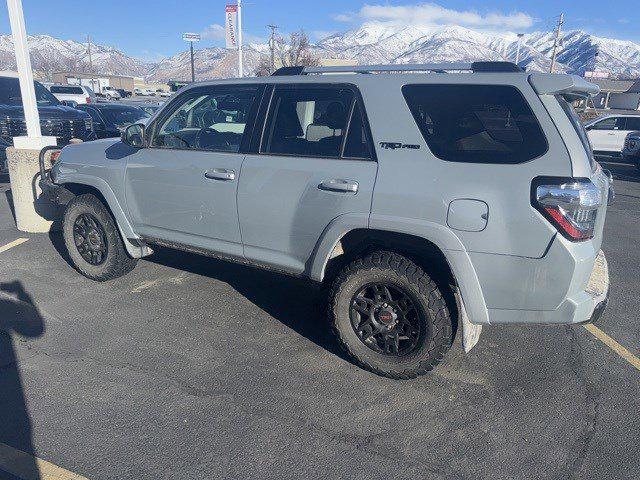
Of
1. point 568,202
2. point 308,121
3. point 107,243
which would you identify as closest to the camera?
point 568,202

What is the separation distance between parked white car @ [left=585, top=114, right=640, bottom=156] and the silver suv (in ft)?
54.3

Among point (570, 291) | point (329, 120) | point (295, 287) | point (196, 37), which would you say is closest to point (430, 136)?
point (329, 120)

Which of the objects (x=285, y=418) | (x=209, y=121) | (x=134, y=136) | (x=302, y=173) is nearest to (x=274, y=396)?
(x=285, y=418)

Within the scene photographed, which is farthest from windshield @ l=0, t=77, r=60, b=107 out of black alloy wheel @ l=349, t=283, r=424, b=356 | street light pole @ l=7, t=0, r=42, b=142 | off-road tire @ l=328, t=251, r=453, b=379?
black alloy wheel @ l=349, t=283, r=424, b=356

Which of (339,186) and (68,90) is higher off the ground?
(68,90)

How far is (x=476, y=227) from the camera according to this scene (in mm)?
2695

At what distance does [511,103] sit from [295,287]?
277cm

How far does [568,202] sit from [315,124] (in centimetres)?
169

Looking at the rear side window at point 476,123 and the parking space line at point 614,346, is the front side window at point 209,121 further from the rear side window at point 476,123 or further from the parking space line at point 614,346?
the parking space line at point 614,346

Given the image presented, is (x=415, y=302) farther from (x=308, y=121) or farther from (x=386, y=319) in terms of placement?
(x=308, y=121)

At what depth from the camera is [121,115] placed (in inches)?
486

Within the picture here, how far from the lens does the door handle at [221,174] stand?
11.6 feet

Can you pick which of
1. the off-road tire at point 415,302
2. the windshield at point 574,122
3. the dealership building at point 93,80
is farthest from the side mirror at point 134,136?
the dealership building at point 93,80

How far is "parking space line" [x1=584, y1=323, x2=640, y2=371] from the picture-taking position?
11.4 feet
